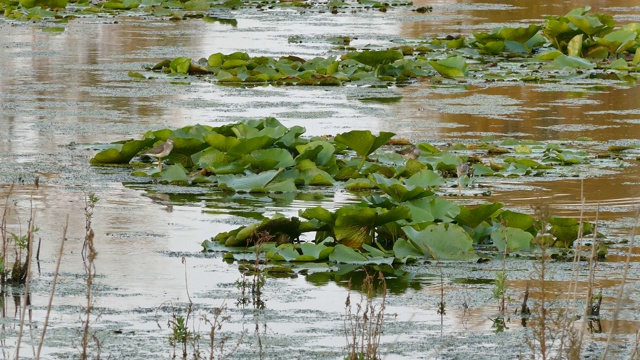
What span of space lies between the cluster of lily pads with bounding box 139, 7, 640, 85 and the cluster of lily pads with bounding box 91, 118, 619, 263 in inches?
176

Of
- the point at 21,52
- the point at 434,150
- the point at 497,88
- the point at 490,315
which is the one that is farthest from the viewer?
the point at 21,52

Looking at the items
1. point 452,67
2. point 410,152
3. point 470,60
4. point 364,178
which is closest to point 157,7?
point 470,60

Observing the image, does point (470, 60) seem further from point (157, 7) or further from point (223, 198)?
point (223, 198)

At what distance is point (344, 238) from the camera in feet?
22.0

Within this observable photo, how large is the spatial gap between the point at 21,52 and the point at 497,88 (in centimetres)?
593

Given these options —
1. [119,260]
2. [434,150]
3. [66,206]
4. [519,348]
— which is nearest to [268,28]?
[434,150]

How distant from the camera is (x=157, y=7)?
23.6 m

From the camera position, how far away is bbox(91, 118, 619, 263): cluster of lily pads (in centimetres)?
661

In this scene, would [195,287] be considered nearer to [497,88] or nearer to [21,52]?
[497,88]

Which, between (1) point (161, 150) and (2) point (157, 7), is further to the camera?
(2) point (157, 7)

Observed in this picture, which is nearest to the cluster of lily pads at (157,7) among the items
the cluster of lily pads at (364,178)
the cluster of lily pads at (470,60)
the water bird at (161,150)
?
the cluster of lily pads at (470,60)

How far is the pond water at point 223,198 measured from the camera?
529 centimetres

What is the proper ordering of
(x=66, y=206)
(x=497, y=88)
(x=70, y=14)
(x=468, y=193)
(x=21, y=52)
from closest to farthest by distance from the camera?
1. (x=66, y=206)
2. (x=468, y=193)
3. (x=497, y=88)
4. (x=21, y=52)
5. (x=70, y=14)

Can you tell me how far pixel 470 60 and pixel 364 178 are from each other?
27.2ft
